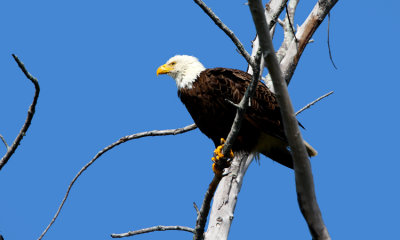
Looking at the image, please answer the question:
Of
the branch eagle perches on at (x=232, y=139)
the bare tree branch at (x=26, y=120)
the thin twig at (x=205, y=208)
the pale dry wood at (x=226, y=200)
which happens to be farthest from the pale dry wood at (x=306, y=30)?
the bare tree branch at (x=26, y=120)

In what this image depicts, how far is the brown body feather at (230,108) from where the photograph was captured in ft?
15.2

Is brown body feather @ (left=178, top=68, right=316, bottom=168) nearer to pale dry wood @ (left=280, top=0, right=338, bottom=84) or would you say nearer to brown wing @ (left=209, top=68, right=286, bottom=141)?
brown wing @ (left=209, top=68, right=286, bottom=141)

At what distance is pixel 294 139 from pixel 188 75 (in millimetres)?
2291

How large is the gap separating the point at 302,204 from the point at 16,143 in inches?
66.5

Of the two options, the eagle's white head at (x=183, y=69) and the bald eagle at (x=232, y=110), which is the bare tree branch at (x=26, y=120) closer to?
the bald eagle at (x=232, y=110)

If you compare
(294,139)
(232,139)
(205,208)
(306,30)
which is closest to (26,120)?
(232,139)

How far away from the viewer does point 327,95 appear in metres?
5.18

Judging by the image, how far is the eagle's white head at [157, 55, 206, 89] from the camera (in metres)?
4.98

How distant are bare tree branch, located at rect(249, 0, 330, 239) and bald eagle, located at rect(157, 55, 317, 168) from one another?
163 cm

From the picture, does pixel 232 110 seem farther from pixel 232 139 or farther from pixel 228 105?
pixel 232 139

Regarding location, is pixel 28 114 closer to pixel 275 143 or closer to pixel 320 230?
pixel 320 230

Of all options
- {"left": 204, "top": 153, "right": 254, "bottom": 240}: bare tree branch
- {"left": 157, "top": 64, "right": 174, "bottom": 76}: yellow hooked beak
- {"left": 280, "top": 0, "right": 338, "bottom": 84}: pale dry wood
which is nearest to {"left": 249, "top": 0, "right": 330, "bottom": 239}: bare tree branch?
{"left": 204, "top": 153, "right": 254, "bottom": 240}: bare tree branch

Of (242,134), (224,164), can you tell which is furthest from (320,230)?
(242,134)

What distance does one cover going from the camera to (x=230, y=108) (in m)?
4.60
